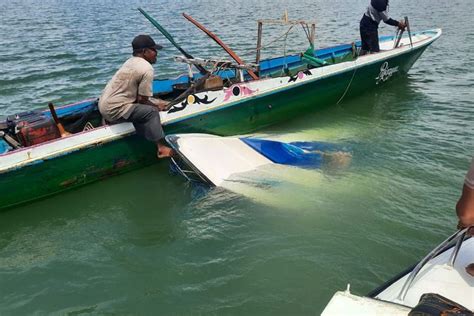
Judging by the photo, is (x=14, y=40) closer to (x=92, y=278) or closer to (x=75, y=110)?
(x=75, y=110)

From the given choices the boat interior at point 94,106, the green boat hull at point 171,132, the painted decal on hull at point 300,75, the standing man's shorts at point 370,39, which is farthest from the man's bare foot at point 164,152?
the standing man's shorts at point 370,39

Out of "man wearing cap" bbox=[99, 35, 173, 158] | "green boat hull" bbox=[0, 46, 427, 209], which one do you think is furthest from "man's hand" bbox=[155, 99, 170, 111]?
"man wearing cap" bbox=[99, 35, 173, 158]

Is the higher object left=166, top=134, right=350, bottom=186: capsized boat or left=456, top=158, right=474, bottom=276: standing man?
left=456, top=158, right=474, bottom=276: standing man

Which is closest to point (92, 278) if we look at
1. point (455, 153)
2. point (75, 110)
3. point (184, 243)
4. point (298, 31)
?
point (184, 243)

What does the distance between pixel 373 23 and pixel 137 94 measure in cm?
583

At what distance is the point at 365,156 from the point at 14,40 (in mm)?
15032

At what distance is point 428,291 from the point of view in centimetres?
304

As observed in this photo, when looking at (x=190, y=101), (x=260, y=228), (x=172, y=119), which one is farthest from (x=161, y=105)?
(x=260, y=228)

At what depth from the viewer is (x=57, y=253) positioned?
504 centimetres

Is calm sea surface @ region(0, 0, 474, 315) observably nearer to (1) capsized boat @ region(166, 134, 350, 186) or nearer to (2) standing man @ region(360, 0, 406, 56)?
(1) capsized boat @ region(166, 134, 350, 186)

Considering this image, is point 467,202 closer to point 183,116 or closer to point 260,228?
point 260,228

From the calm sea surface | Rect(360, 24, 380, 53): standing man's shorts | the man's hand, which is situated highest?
Rect(360, 24, 380, 53): standing man's shorts

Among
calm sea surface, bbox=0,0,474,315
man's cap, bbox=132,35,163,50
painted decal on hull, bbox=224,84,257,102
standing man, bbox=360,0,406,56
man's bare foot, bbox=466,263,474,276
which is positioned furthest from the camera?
standing man, bbox=360,0,406,56

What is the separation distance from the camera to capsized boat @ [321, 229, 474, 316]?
2609mm
